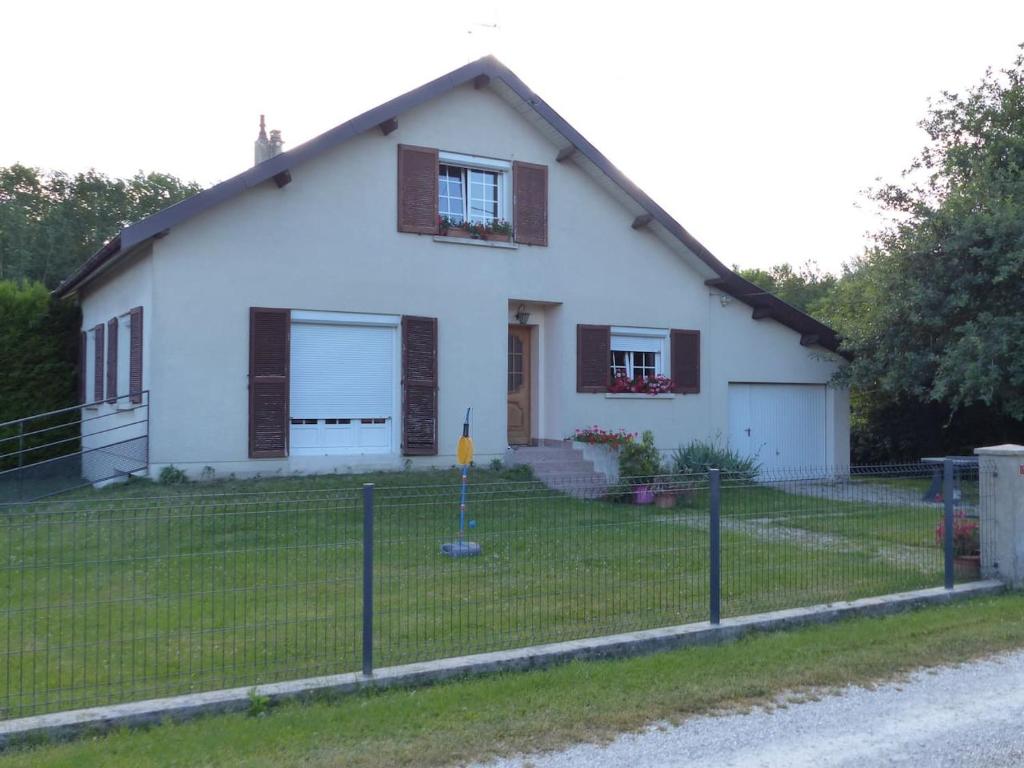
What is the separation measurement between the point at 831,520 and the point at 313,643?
4.66 meters

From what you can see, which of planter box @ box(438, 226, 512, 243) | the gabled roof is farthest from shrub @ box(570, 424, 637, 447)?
the gabled roof

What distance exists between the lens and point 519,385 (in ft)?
56.6

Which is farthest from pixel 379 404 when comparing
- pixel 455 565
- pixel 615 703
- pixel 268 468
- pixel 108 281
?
pixel 615 703

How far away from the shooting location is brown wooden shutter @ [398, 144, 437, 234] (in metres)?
15.2

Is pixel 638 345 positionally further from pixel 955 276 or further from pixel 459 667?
pixel 459 667

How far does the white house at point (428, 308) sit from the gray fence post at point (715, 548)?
8.06 m

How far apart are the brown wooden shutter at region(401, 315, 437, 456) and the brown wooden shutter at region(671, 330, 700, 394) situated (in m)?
4.83

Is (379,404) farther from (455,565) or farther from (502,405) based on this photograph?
(455,565)

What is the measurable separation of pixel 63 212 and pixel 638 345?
28997 mm

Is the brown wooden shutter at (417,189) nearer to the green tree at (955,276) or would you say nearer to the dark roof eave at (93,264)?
the dark roof eave at (93,264)

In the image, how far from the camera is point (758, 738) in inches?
209

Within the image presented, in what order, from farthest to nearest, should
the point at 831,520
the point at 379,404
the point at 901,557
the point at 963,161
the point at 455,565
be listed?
the point at 963,161
the point at 379,404
the point at 901,557
the point at 831,520
the point at 455,565

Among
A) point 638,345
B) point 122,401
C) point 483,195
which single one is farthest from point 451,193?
point 122,401

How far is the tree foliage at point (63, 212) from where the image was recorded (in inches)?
1414
